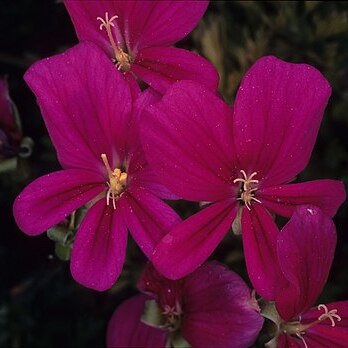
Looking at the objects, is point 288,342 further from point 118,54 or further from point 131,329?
point 118,54

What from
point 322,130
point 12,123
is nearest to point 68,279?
point 12,123

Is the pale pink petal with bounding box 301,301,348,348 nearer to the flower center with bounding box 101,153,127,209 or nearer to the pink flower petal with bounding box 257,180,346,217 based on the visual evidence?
the pink flower petal with bounding box 257,180,346,217

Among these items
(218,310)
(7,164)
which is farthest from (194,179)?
(7,164)

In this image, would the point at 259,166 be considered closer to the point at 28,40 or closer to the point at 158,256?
the point at 158,256

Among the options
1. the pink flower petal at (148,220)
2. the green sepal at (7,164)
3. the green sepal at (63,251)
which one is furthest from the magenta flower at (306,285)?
the green sepal at (7,164)

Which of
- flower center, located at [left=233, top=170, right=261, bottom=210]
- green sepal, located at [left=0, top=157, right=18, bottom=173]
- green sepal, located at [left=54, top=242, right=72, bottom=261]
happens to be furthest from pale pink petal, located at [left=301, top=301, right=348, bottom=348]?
green sepal, located at [left=0, top=157, right=18, bottom=173]

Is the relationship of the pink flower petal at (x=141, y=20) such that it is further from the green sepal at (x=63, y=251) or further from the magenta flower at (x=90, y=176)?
the green sepal at (x=63, y=251)
